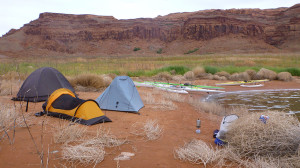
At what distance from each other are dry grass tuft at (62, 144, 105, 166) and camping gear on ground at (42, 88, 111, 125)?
206cm

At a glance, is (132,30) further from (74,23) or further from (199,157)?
(199,157)

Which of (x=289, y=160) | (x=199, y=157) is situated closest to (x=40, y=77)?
(x=199, y=157)

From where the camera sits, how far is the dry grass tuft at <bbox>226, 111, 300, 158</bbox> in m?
4.40

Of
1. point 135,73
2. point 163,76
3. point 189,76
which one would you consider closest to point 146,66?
point 135,73

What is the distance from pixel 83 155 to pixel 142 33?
8866 cm

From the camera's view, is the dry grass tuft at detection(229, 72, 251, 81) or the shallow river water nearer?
the shallow river water

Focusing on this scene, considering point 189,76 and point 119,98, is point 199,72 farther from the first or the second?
point 119,98

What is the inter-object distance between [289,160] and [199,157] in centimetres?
151

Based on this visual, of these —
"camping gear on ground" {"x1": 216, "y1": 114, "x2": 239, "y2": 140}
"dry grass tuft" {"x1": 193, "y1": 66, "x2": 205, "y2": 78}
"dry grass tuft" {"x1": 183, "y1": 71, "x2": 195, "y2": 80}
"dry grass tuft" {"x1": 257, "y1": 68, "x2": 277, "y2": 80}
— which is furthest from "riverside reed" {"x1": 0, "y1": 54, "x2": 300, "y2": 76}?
"camping gear on ground" {"x1": 216, "y1": 114, "x2": 239, "y2": 140}

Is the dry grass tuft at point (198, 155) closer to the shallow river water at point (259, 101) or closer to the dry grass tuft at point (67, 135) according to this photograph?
the dry grass tuft at point (67, 135)

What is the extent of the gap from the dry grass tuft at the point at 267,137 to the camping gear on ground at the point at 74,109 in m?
3.50

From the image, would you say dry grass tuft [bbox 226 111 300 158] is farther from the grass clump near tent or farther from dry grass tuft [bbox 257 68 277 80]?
dry grass tuft [bbox 257 68 277 80]

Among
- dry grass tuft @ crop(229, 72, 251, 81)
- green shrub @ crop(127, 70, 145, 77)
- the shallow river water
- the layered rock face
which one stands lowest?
the shallow river water

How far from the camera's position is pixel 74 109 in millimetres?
6805
